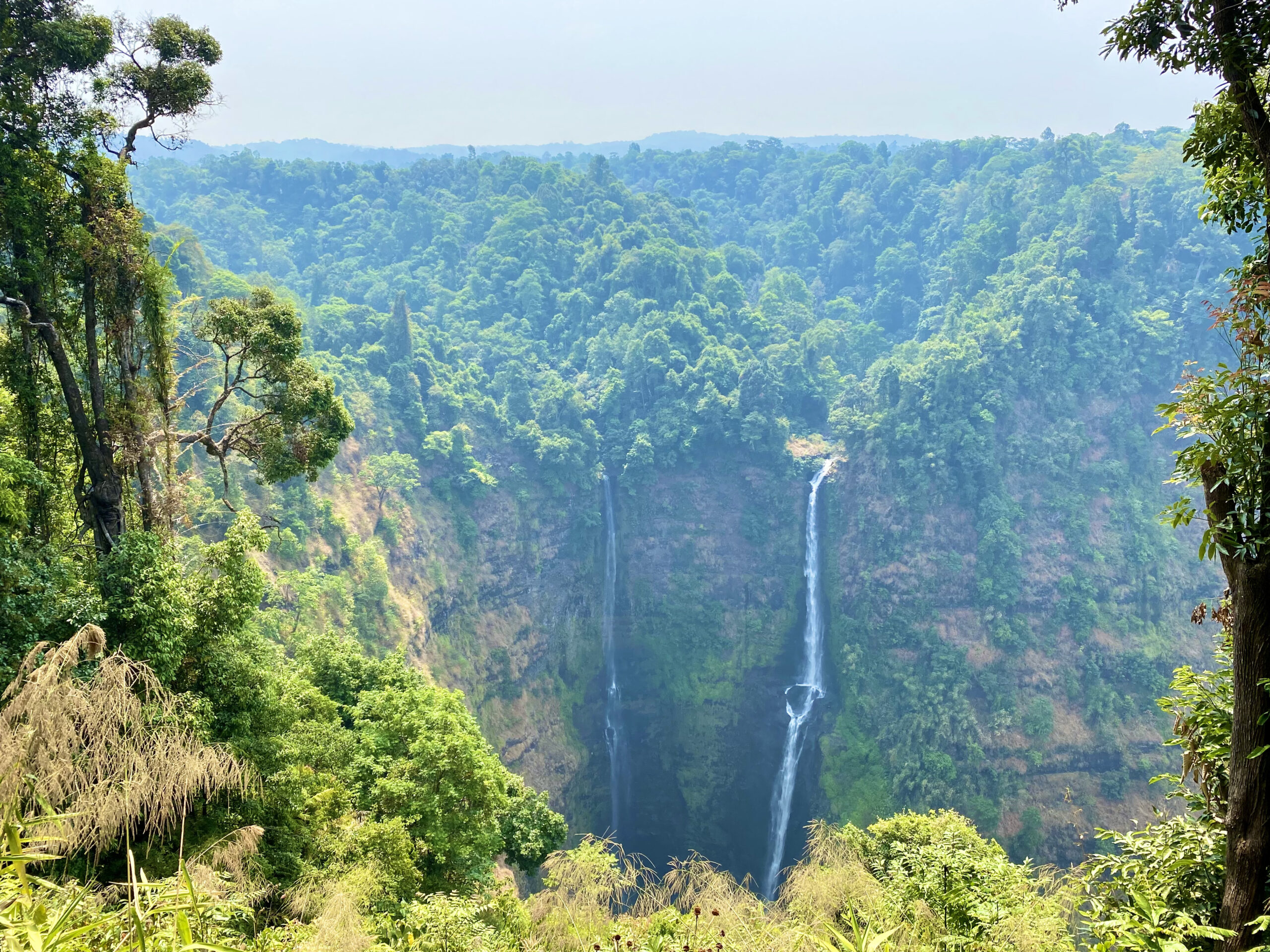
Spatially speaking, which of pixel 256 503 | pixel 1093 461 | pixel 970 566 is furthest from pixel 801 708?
pixel 256 503

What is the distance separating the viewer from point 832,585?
40.4 meters

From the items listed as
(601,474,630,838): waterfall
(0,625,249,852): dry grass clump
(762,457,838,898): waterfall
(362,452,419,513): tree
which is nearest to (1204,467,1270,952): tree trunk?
(0,625,249,852): dry grass clump

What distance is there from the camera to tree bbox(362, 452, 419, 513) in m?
35.5

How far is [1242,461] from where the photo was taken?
4.89 meters

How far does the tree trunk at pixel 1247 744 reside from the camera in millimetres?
4957

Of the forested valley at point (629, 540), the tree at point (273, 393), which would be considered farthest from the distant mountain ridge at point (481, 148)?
the tree at point (273, 393)

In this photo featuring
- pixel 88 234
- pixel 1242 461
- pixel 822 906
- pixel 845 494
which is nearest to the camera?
pixel 1242 461

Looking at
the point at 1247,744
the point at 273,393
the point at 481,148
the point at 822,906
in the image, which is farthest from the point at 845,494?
the point at 481,148

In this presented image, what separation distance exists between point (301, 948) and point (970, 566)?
37135mm

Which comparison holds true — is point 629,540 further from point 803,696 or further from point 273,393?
point 273,393

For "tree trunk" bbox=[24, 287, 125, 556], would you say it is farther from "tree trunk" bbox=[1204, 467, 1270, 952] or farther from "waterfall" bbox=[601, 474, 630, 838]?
"waterfall" bbox=[601, 474, 630, 838]

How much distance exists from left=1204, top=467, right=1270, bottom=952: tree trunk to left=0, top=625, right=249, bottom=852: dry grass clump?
26.8 feet

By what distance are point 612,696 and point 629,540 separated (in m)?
8.31

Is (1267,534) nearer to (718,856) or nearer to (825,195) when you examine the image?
(718,856)
